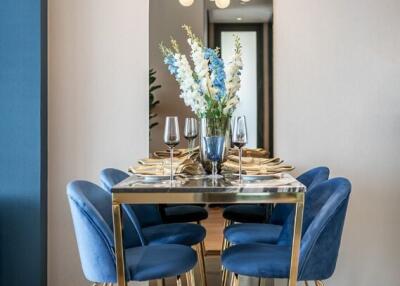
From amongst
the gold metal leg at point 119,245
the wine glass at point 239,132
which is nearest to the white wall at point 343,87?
the wine glass at point 239,132

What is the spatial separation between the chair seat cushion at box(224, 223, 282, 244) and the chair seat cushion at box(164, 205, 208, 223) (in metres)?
0.26

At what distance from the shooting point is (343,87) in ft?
9.34

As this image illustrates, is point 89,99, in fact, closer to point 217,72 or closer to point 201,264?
point 217,72

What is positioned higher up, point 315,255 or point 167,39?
point 167,39

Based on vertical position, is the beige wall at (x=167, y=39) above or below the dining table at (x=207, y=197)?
above

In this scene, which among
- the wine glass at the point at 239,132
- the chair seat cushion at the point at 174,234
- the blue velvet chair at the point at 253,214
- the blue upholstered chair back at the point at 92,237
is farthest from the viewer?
the blue velvet chair at the point at 253,214

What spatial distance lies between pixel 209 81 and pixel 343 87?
1.20 meters

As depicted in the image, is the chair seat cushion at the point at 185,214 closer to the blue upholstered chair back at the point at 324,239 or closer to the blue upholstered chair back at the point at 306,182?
the blue upholstered chair back at the point at 306,182

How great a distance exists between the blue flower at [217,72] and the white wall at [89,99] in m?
0.81

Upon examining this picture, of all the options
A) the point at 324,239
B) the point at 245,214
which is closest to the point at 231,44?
the point at 245,214
